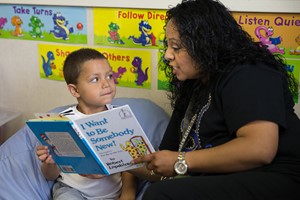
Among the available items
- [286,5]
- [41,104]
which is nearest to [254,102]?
[286,5]

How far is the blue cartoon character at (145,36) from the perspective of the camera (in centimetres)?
170

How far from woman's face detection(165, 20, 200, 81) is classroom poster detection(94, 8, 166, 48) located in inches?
21.2

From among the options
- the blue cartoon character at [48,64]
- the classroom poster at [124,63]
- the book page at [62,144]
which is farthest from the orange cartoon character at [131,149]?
the blue cartoon character at [48,64]

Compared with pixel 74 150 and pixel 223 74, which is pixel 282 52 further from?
pixel 74 150

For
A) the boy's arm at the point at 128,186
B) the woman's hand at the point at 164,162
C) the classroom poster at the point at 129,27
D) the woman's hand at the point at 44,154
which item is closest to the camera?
the woman's hand at the point at 164,162

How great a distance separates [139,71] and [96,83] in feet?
1.58

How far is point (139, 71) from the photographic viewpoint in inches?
70.7

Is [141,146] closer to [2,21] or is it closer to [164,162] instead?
[164,162]

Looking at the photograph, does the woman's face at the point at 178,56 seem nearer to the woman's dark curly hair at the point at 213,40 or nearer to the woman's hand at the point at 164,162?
the woman's dark curly hair at the point at 213,40

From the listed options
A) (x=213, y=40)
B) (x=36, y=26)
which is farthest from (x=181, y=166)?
(x=36, y=26)

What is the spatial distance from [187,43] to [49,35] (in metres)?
1.05

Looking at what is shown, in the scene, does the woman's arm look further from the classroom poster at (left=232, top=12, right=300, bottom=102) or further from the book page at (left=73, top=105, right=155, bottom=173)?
the classroom poster at (left=232, top=12, right=300, bottom=102)

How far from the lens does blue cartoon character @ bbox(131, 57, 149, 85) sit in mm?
1779

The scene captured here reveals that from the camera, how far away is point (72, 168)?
1231 millimetres
